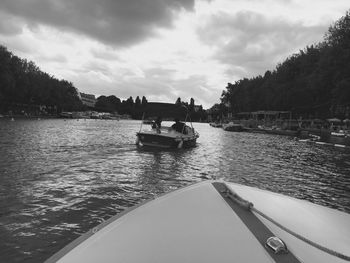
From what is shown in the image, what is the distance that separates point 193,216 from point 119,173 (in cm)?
1056

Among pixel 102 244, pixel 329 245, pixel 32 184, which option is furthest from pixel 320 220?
pixel 32 184

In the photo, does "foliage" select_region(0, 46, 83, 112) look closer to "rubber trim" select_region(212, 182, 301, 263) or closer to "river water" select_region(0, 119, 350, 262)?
"river water" select_region(0, 119, 350, 262)

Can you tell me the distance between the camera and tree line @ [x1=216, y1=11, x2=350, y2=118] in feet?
160

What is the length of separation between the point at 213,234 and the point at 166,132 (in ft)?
73.7

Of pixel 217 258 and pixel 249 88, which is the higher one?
pixel 249 88

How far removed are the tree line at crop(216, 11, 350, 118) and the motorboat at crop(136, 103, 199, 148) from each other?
27905 mm

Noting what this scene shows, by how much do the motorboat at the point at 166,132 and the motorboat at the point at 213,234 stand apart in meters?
19.6

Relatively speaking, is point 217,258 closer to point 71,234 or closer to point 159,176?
point 71,234

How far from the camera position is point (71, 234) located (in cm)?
691

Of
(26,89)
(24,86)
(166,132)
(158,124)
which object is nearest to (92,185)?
(166,132)

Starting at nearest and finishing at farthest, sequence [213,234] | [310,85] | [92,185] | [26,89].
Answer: [213,234] < [92,185] < [310,85] < [26,89]

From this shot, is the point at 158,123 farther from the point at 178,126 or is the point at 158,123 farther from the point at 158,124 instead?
the point at 178,126

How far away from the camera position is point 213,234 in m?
3.53

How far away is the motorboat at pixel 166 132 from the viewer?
2430cm
